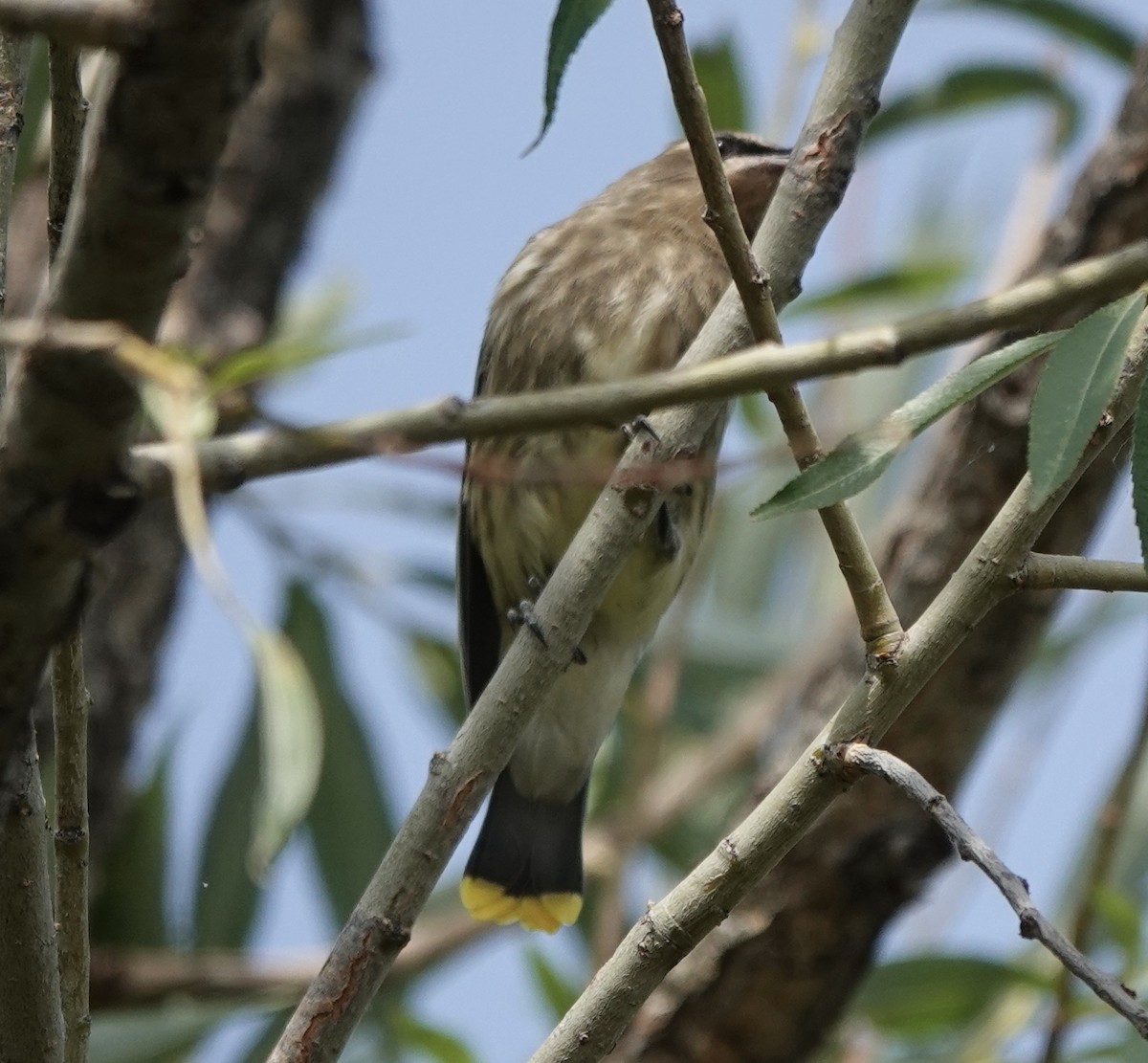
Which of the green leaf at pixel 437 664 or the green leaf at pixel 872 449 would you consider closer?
the green leaf at pixel 872 449

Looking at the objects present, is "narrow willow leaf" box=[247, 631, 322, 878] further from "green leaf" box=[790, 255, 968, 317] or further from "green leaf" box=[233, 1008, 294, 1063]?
"green leaf" box=[790, 255, 968, 317]

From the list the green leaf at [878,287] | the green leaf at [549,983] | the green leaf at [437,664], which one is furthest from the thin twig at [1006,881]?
the green leaf at [437,664]

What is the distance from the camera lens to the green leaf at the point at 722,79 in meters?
4.54

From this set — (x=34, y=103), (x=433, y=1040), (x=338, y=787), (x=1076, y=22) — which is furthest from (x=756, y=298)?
(x=338, y=787)

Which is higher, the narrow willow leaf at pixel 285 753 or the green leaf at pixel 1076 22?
the green leaf at pixel 1076 22

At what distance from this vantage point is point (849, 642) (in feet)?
12.9

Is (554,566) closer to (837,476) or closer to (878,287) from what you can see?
(878,287)

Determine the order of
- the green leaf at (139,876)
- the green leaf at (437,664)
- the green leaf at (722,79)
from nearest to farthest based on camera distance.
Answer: the green leaf at (722,79)
the green leaf at (139,876)
the green leaf at (437,664)

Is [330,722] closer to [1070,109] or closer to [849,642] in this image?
[849,642]

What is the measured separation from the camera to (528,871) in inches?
155

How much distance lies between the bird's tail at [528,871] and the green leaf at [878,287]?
58.1 inches

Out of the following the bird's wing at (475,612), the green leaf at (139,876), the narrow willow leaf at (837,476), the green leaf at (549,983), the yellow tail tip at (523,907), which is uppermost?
the narrow willow leaf at (837,476)

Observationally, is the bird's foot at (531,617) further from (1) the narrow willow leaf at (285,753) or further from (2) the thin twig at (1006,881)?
(2) the thin twig at (1006,881)

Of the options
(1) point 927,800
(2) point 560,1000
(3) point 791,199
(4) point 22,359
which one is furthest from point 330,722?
(4) point 22,359
